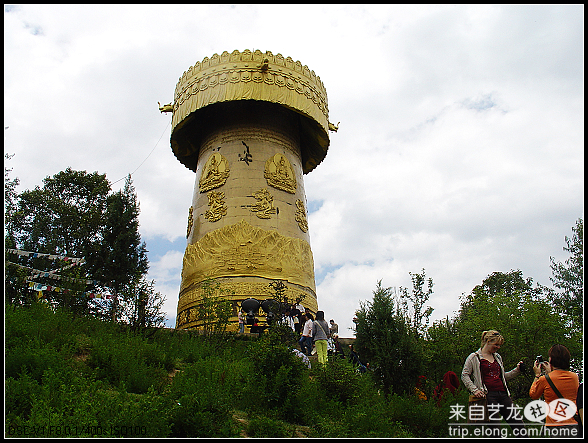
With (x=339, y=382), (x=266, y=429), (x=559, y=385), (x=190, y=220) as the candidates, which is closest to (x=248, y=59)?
(x=190, y=220)

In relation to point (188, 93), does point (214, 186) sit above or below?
below

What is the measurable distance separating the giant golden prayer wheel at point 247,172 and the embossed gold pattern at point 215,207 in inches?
1.4

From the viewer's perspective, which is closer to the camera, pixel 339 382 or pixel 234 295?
pixel 339 382

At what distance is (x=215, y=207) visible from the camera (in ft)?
54.2

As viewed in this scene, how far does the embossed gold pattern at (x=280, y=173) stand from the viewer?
16797 mm

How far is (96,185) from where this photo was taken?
2273 centimetres

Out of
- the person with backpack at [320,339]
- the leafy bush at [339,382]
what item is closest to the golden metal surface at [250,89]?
the person with backpack at [320,339]

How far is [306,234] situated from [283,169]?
220 cm

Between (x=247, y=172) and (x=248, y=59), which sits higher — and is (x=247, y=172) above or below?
below

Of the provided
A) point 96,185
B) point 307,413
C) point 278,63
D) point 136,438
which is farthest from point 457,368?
point 96,185

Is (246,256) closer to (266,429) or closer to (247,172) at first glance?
(247,172)

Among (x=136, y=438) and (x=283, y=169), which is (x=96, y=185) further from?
(x=136, y=438)

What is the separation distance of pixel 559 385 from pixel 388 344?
437 centimetres

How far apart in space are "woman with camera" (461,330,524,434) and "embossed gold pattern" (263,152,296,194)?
11838mm
